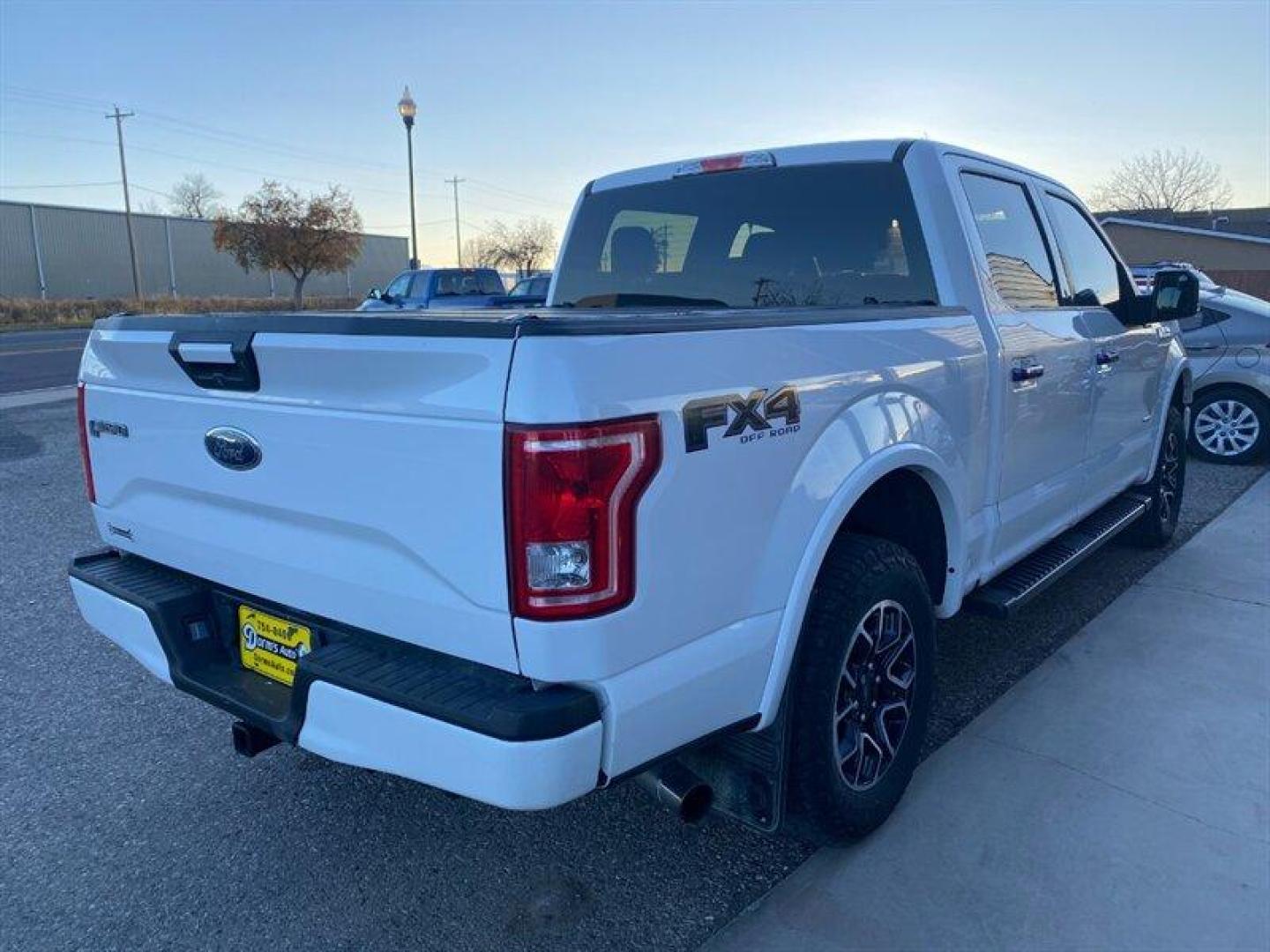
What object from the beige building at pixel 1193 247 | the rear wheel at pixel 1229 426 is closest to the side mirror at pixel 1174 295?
the rear wheel at pixel 1229 426

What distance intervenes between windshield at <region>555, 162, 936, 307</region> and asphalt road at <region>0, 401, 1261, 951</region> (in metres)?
1.74

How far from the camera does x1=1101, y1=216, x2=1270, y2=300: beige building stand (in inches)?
1262

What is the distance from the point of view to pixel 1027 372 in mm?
3344

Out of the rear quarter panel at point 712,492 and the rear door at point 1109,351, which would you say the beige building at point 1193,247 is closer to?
the rear door at point 1109,351

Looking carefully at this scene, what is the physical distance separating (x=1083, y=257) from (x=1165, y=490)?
2.06 meters

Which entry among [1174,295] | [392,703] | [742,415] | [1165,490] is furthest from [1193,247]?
[392,703]

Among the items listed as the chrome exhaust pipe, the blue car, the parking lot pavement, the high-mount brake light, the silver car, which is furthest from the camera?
the blue car

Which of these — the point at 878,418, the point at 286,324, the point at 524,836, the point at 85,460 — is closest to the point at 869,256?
the point at 878,418

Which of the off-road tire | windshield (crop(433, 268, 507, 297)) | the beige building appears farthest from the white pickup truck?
the beige building

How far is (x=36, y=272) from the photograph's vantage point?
51.9 metres

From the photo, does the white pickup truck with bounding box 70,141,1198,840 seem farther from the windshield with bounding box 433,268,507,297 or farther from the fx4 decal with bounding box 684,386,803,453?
the windshield with bounding box 433,268,507,297

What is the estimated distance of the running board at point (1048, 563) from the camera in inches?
134

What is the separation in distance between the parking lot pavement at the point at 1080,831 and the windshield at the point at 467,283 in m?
16.4

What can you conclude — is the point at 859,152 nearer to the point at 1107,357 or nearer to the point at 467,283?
the point at 1107,357
